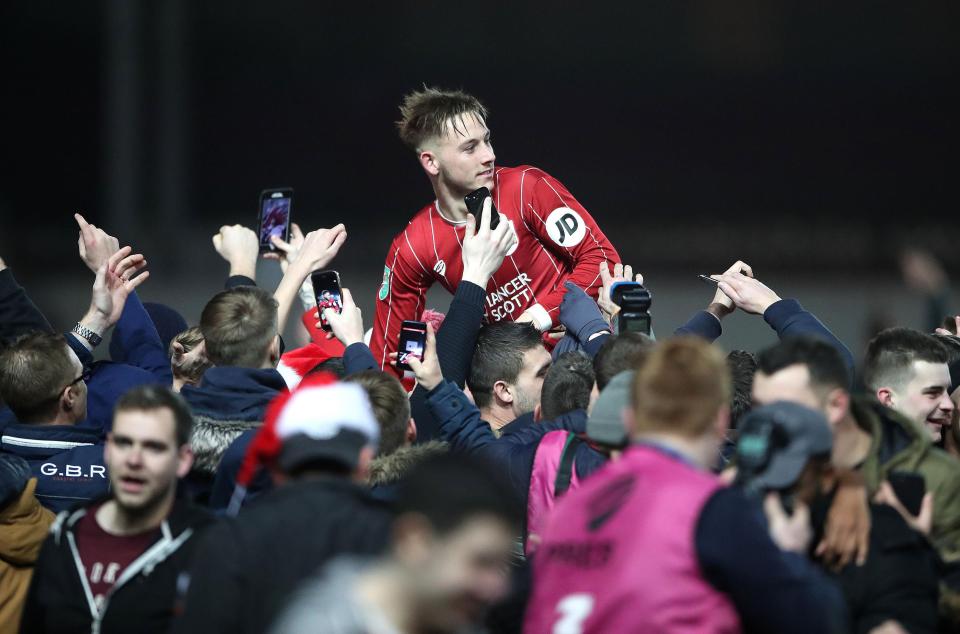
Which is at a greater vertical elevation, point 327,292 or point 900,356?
point 327,292

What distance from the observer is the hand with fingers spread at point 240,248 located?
18.0 feet

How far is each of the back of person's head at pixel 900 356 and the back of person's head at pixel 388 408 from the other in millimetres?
1591

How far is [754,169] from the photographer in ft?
44.8

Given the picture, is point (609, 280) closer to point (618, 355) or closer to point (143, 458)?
point (618, 355)

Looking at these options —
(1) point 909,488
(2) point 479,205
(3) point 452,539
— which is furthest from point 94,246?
(3) point 452,539

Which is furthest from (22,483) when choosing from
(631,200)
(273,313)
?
(631,200)

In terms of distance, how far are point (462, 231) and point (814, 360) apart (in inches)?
106

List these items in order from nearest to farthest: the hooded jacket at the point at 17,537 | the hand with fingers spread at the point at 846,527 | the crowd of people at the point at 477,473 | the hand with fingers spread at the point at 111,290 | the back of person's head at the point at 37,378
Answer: the crowd of people at the point at 477,473 < the hand with fingers spread at the point at 846,527 < the hooded jacket at the point at 17,537 < the back of person's head at the point at 37,378 < the hand with fingers spread at the point at 111,290

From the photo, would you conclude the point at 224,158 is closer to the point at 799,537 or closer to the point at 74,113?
the point at 74,113

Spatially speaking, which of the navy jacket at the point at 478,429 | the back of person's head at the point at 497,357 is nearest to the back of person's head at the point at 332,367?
the back of person's head at the point at 497,357

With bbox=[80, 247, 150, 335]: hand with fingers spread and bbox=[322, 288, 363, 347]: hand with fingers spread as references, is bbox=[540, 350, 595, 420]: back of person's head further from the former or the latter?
bbox=[80, 247, 150, 335]: hand with fingers spread

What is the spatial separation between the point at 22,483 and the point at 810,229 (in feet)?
35.1

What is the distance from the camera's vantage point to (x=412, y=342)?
4203mm

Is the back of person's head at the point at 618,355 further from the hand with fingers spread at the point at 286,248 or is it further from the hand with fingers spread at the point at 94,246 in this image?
the hand with fingers spread at the point at 94,246
